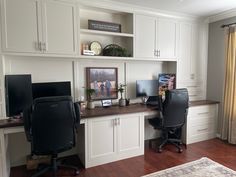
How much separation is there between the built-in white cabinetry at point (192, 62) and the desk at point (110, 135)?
1.19 metres

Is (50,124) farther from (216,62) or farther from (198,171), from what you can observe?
(216,62)

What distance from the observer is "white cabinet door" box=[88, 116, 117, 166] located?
2.60 m

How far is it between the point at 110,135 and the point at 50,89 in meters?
1.11

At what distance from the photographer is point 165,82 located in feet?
11.7

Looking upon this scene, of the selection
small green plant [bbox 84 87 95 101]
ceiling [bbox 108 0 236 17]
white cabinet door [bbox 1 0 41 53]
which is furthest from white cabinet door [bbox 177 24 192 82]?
white cabinet door [bbox 1 0 41 53]

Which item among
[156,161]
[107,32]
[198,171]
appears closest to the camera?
[198,171]

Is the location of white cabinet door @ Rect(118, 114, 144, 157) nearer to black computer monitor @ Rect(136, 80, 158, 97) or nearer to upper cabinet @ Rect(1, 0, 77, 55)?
black computer monitor @ Rect(136, 80, 158, 97)

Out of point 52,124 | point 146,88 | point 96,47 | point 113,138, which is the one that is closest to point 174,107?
point 146,88

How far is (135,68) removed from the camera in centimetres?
347

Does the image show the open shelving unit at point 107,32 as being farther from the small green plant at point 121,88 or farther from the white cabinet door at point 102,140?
the white cabinet door at point 102,140

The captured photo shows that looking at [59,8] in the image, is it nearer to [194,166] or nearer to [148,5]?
[148,5]

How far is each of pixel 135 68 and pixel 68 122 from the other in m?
1.76

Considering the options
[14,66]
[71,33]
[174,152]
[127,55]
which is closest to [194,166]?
[174,152]

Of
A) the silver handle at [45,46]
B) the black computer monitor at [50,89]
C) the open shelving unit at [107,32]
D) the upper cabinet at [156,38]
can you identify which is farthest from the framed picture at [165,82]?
the silver handle at [45,46]
